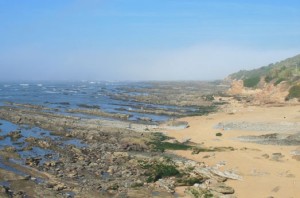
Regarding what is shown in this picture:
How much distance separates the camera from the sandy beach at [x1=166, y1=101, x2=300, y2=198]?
29.7 metres

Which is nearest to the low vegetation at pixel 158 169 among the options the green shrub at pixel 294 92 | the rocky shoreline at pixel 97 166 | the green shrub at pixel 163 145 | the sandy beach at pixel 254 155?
the rocky shoreline at pixel 97 166

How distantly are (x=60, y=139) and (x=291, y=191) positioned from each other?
30.3 meters

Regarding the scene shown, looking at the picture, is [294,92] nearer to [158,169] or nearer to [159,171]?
[158,169]

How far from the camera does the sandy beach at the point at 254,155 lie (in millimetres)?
29656

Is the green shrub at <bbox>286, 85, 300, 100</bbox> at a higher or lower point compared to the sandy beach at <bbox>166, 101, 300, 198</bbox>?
higher

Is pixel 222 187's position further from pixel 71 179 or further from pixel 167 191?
pixel 71 179

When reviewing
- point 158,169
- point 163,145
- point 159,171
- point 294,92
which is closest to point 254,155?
point 163,145

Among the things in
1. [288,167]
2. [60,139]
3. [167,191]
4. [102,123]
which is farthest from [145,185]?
[102,123]

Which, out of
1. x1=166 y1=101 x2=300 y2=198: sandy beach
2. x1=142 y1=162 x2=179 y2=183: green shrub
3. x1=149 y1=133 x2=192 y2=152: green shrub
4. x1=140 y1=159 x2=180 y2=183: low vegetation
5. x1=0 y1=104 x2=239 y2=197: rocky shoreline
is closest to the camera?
x1=0 y1=104 x2=239 y2=197: rocky shoreline

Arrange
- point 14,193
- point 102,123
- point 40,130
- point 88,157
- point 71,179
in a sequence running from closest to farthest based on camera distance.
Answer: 1. point 14,193
2. point 71,179
3. point 88,157
4. point 40,130
5. point 102,123

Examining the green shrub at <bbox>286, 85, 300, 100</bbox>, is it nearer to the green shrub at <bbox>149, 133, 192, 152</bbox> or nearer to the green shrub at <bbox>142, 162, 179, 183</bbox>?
the green shrub at <bbox>149, 133, 192, 152</bbox>

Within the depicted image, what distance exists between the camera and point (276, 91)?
105 m

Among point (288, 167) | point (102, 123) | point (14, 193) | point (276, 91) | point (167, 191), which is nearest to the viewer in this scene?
point (14, 193)

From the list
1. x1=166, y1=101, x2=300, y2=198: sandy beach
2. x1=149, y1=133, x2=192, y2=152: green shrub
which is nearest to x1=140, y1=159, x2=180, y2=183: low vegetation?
x1=166, y1=101, x2=300, y2=198: sandy beach
